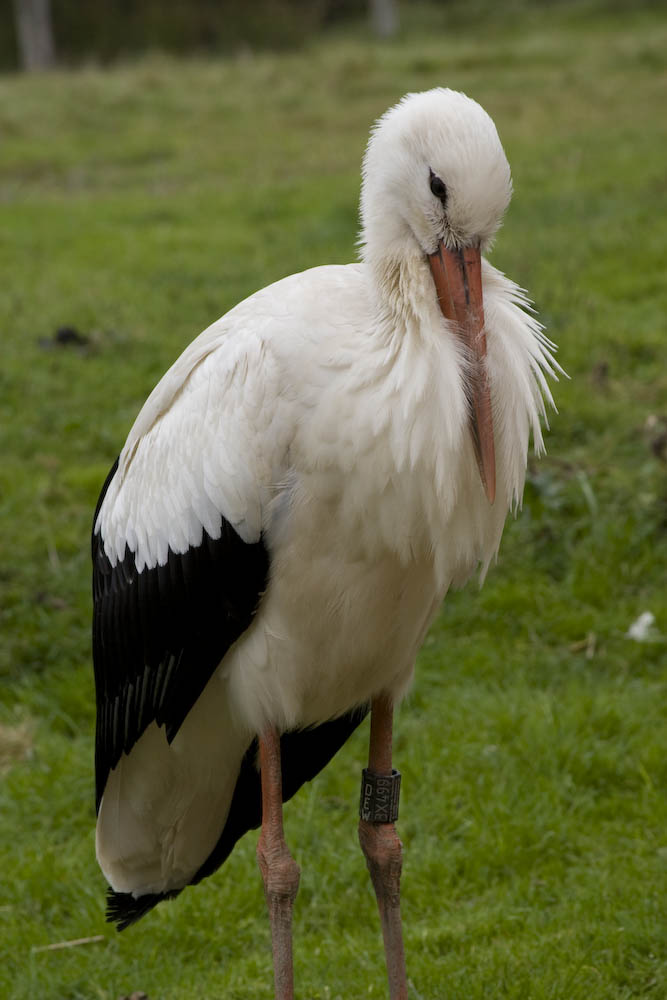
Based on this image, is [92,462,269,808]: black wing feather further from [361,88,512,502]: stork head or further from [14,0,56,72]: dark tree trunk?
[14,0,56,72]: dark tree trunk

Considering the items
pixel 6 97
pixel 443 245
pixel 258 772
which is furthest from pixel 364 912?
pixel 6 97

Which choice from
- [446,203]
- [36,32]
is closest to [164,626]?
[446,203]

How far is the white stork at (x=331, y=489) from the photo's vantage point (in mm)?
2686

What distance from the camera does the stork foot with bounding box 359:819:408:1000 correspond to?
3.19 metres

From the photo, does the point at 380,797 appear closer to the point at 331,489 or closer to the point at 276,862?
the point at 276,862

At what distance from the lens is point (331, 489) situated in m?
2.74

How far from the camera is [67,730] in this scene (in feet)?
15.2

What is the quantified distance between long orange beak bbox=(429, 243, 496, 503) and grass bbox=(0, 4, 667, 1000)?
1.43 metres

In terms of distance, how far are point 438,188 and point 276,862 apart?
5.09 ft

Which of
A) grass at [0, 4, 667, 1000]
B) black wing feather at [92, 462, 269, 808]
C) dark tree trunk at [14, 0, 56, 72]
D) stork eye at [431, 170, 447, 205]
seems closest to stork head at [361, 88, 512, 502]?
stork eye at [431, 170, 447, 205]

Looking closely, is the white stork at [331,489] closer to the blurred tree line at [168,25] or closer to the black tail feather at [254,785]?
the black tail feather at [254,785]

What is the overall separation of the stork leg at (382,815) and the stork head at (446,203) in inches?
33.2

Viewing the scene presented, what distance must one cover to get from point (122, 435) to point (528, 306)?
12.2 feet

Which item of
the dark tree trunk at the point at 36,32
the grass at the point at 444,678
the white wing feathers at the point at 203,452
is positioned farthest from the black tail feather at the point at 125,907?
the dark tree trunk at the point at 36,32
